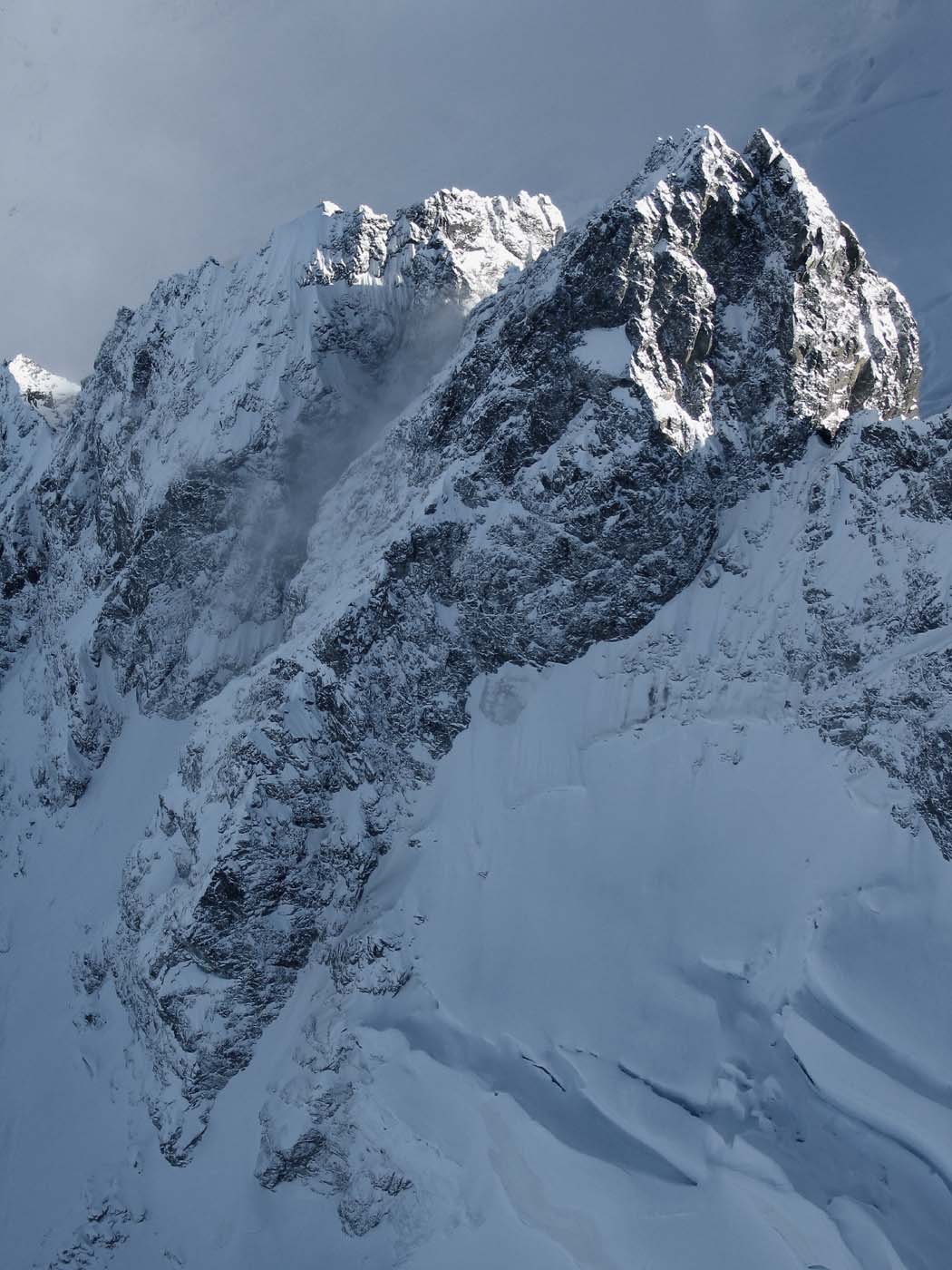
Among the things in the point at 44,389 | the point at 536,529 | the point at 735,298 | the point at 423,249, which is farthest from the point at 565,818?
the point at 44,389

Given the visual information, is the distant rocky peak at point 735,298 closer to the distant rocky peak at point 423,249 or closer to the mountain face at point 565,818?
the mountain face at point 565,818

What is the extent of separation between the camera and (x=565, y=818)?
47.9 m

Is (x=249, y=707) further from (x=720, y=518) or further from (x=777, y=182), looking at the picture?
(x=777, y=182)

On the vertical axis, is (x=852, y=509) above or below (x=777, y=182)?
below

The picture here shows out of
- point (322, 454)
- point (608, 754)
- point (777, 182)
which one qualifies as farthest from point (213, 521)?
point (777, 182)

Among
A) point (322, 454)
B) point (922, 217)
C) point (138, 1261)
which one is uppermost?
point (922, 217)

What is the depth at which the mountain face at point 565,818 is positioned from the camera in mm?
39562

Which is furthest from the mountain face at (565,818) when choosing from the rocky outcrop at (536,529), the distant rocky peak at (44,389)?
the distant rocky peak at (44,389)

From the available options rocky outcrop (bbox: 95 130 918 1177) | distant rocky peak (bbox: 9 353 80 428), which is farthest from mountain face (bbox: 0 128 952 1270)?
distant rocky peak (bbox: 9 353 80 428)

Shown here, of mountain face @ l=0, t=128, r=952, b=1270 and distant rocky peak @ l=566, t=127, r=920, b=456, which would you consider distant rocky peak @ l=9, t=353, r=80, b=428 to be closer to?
mountain face @ l=0, t=128, r=952, b=1270

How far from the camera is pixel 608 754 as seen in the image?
48.3m

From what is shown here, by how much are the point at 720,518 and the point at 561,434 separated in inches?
333

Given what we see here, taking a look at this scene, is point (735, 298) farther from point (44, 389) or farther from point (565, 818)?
point (44, 389)

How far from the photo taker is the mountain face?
3956 centimetres
